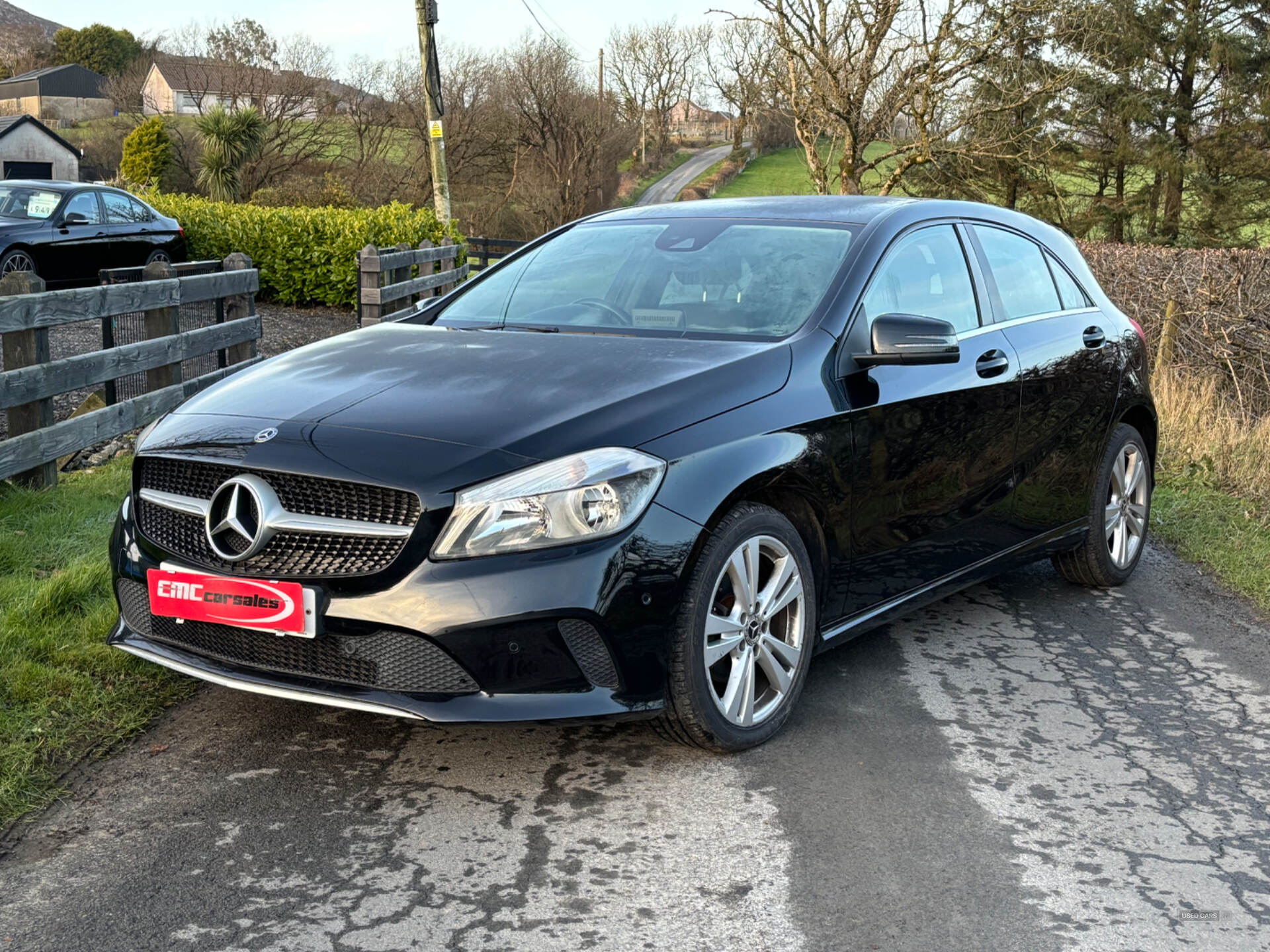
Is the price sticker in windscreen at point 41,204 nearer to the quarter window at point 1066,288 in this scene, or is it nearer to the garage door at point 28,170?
the quarter window at point 1066,288

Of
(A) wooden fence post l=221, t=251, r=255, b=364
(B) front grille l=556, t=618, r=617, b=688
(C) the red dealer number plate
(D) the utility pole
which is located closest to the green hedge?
(D) the utility pole

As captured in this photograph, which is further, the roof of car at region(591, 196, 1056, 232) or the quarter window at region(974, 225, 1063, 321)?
the quarter window at region(974, 225, 1063, 321)

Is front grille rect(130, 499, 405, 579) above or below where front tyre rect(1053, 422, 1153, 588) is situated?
above

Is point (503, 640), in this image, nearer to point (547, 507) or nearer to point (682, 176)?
point (547, 507)

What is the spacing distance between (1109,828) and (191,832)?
93.0 inches

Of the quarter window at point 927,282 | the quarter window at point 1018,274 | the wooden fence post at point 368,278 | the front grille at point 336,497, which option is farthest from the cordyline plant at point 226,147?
the front grille at point 336,497

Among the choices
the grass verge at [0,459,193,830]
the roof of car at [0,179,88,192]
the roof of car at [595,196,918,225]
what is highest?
the roof of car at [0,179,88,192]

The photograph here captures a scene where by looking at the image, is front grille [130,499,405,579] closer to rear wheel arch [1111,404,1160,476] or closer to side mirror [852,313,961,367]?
side mirror [852,313,961,367]

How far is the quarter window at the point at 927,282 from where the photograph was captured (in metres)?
4.52

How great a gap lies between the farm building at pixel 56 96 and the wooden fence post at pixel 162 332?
83.4 metres

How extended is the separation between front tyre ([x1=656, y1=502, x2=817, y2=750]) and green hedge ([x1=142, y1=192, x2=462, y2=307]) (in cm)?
1595

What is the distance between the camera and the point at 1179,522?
736 centimetres

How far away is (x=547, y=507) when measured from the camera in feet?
10.9

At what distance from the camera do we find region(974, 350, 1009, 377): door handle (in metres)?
4.78
